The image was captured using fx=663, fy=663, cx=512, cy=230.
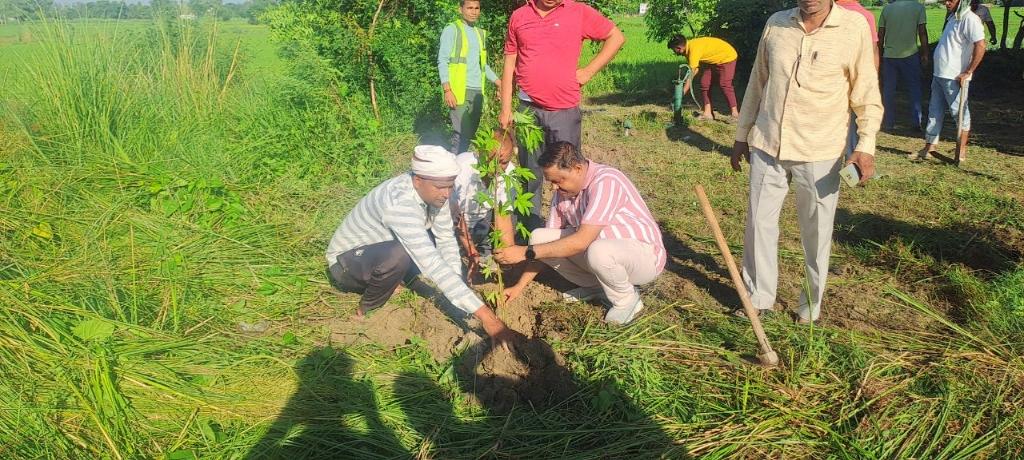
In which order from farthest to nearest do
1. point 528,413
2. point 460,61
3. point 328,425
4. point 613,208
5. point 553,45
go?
point 460,61 < point 553,45 < point 613,208 < point 528,413 < point 328,425

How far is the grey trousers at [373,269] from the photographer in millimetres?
3643

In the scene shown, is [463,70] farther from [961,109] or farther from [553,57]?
[961,109]

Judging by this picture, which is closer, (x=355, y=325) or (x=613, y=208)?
(x=613, y=208)

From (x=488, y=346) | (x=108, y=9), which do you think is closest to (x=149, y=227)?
(x=488, y=346)

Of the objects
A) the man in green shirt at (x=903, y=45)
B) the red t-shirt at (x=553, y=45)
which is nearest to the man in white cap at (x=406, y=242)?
the red t-shirt at (x=553, y=45)

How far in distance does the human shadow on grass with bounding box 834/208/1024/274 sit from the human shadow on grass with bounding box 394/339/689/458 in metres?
2.48

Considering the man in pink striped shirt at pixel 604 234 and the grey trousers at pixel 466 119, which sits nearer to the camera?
the man in pink striped shirt at pixel 604 234

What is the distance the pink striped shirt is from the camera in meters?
3.44

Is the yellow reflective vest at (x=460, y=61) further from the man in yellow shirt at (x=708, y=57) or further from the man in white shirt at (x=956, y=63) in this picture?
the man in white shirt at (x=956, y=63)

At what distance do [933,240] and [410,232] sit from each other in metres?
3.61

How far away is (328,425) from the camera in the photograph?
2.79 metres

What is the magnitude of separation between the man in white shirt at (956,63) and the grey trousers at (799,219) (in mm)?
4264

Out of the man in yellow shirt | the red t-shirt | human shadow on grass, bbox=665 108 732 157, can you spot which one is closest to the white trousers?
the red t-shirt

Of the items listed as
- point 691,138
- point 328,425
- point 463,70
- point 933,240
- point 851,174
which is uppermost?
point 463,70
